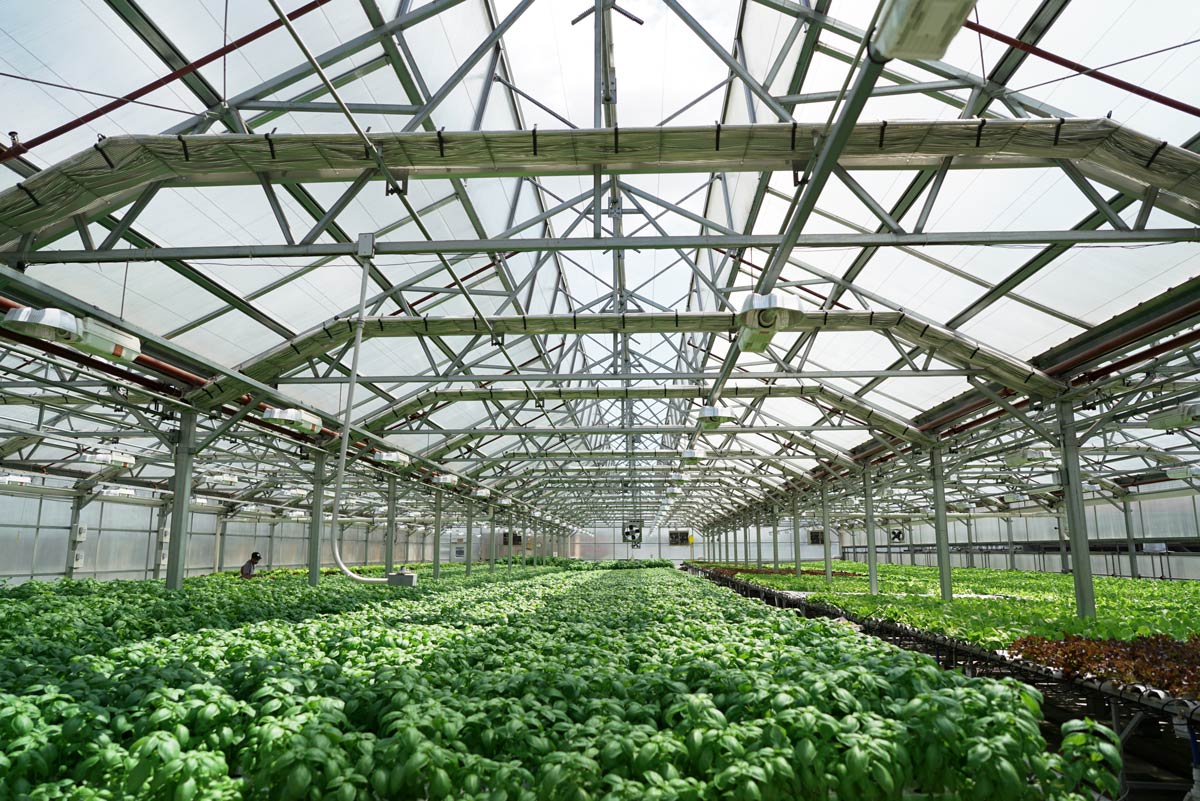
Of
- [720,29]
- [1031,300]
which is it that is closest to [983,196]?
[1031,300]

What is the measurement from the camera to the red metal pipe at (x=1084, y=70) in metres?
5.94

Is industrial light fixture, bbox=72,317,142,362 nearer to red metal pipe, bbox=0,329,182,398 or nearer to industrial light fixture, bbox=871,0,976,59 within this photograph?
red metal pipe, bbox=0,329,182,398

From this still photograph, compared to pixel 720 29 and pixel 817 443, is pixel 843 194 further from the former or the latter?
pixel 817 443

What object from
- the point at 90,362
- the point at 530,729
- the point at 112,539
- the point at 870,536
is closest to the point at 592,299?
the point at 90,362

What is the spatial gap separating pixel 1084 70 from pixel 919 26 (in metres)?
Answer: 4.06

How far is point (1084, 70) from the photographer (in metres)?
6.08

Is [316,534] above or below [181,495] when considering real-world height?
below

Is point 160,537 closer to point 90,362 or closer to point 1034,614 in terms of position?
point 90,362

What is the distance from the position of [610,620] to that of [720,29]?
23.7 ft

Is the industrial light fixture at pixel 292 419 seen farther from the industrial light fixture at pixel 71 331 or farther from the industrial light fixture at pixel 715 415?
the industrial light fixture at pixel 715 415

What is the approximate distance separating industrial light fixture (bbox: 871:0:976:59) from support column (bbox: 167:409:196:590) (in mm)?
13169

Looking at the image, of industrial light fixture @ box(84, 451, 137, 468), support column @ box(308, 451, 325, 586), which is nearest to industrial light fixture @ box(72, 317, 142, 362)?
industrial light fixture @ box(84, 451, 137, 468)

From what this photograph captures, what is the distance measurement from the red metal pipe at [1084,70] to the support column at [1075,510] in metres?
6.26

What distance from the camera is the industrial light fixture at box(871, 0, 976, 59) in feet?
10.3
